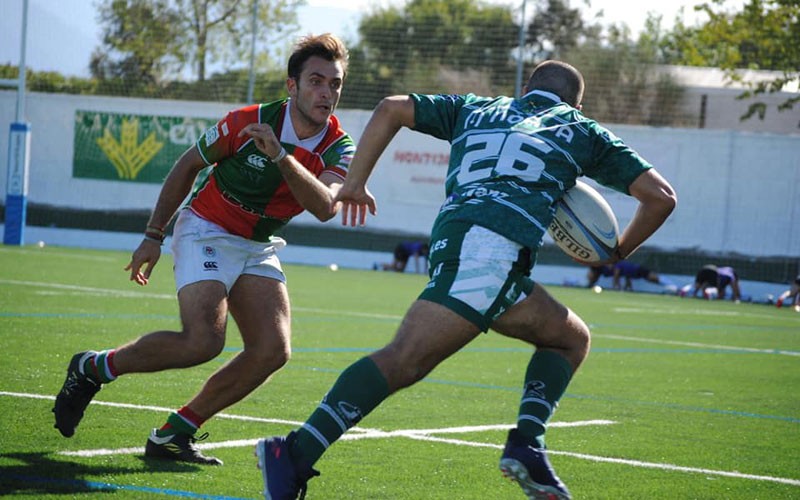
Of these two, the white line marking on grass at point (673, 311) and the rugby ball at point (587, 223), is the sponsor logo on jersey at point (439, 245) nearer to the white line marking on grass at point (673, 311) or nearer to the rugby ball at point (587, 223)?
the rugby ball at point (587, 223)

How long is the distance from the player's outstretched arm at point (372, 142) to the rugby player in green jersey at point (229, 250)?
108cm

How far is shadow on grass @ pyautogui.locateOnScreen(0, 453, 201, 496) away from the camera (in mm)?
4887

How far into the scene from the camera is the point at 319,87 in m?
6.20

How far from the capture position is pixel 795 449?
730cm

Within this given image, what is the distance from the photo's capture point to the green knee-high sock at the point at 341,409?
4473 mm

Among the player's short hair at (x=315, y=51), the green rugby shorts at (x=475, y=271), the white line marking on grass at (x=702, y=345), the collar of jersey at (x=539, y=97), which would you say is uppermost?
the player's short hair at (x=315, y=51)

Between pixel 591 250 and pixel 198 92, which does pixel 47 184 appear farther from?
pixel 591 250

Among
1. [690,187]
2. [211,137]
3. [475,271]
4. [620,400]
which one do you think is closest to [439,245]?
[475,271]

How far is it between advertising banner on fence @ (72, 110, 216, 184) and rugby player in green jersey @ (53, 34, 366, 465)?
82.8ft

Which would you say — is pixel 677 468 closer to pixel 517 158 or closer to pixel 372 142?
pixel 517 158

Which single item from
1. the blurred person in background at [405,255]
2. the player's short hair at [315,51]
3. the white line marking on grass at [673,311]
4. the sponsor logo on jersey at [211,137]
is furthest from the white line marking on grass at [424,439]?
the blurred person in background at [405,255]

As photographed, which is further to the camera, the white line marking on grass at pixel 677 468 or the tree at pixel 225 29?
the tree at pixel 225 29

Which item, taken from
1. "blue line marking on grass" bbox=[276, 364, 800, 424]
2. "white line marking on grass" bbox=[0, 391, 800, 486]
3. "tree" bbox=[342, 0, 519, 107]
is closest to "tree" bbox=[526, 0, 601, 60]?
"tree" bbox=[342, 0, 519, 107]

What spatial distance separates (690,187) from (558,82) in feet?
79.0
